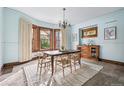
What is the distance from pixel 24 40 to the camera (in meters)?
4.61

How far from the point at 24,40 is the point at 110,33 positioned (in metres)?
4.17

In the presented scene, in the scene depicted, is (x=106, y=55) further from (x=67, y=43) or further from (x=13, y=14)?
(x=13, y=14)

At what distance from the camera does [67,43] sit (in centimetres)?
734

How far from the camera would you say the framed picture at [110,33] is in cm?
461

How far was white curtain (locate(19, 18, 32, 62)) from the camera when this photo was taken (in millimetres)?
4441

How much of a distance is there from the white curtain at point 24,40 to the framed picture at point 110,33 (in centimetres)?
393

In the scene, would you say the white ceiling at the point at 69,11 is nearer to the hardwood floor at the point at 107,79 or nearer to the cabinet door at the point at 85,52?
the cabinet door at the point at 85,52

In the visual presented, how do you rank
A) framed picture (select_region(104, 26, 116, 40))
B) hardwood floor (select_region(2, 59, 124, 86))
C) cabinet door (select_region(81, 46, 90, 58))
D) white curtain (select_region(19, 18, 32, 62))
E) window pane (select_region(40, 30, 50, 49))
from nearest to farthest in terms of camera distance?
hardwood floor (select_region(2, 59, 124, 86))
white curtain (select_region(19, 18, 32, 62))
framed picture (select_region(104, 26, 116, 40))
cabinet door (select_region(81, 46, 90, 58))
window pane (select_region(40, 30, 50, 49))

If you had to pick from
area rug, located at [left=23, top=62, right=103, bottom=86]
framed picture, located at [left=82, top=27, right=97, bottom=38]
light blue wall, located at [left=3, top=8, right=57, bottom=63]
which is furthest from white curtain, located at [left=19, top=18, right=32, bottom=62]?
framed picture, located at [left=82, top=27, right=97, bottom=38]

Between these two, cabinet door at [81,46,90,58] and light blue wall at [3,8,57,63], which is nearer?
light blue wall at [3,8,57,63]

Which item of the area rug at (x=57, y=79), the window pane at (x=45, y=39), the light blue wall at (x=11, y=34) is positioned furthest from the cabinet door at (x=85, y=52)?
the light blue wall at (x=11, y=34)

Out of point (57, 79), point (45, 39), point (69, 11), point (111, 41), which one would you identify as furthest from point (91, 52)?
point (57, 79)

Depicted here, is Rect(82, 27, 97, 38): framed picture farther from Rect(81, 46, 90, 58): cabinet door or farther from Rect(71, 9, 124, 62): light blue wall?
Rect(81, 46, 90, 58): cabinet door

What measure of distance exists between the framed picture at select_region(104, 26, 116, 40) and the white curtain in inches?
155
